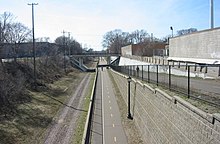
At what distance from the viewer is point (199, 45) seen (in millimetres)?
49031

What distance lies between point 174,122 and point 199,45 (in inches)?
1585

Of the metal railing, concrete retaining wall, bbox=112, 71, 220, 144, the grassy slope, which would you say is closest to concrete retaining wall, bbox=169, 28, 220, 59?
the grassy slope

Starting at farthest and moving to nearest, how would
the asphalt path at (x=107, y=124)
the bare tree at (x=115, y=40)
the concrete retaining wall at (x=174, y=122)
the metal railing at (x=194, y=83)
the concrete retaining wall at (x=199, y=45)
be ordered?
the bare tree at (x=115, y=40), the concrete retaining wall at (x=199, y=45), the asphalt path at (x=107, y=124), the metal railing at (x=194, y=83), the concrete retaining wall at (x=174, y=122)

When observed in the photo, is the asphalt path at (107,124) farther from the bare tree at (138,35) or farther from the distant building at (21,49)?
the bare tree at (138,35)

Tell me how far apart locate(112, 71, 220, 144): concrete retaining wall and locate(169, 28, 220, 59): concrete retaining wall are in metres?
27.1

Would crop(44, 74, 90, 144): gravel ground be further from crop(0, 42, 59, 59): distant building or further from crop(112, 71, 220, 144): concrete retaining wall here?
crop(0, 42, 59, 59): distant building

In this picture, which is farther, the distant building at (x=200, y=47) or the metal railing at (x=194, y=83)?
the distant building at (x=200, y=47)

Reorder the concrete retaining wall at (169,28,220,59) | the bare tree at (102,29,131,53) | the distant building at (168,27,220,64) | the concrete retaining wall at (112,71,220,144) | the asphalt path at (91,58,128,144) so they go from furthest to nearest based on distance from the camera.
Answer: the bare tree at (102,29,131,53) → the concrete retaining wall at (169,28,220,59) → the distant building at (168,27,220,64) → the asphalt path at (91,58,128,144) → the concrete retaining wall at (112,71,220,144)

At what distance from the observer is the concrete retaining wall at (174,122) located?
808 cm

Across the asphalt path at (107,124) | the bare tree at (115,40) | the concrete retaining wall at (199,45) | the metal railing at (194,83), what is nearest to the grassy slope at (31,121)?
the asphalt path at (107,124)

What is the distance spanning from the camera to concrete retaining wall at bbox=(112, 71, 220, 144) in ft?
26.5

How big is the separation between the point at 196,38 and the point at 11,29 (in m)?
38.8

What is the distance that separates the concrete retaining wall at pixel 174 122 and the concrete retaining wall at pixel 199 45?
89.0 ft

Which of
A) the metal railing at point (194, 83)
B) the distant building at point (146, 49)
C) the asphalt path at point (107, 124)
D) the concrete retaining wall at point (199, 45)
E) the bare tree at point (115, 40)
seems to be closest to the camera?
the metal railing at point (194, 83)
